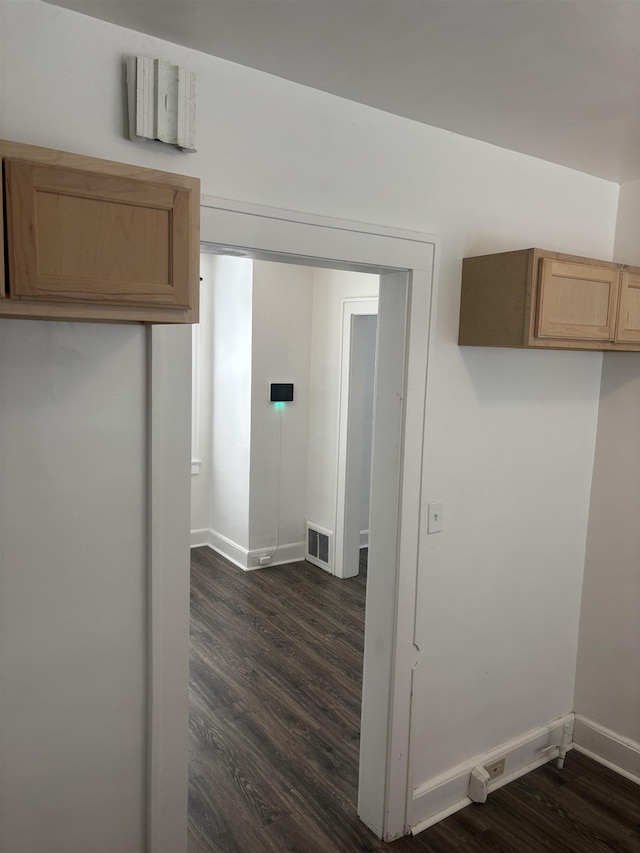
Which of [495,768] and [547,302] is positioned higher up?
[547,302]

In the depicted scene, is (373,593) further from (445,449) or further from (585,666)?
(585,666)

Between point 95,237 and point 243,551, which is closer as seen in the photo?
point 95,237

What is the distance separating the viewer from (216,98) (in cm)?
179

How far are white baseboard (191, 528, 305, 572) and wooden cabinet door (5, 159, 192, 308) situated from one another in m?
3.93

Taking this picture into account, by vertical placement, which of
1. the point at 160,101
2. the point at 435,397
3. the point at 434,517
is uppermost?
the point at 160,101

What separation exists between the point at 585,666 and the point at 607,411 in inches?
47.9

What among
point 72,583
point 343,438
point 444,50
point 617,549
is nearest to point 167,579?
point 72,583

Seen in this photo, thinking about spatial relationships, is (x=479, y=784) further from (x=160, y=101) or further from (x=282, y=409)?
(x=282, y=409)

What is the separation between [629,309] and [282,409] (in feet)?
10.2

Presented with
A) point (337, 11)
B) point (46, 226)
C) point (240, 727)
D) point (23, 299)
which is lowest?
point (240, 727)

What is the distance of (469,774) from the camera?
2.69m

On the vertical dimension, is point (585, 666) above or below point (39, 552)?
below

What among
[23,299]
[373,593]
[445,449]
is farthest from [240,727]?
[23,299]

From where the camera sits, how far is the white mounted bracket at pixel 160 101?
1.61 meters
